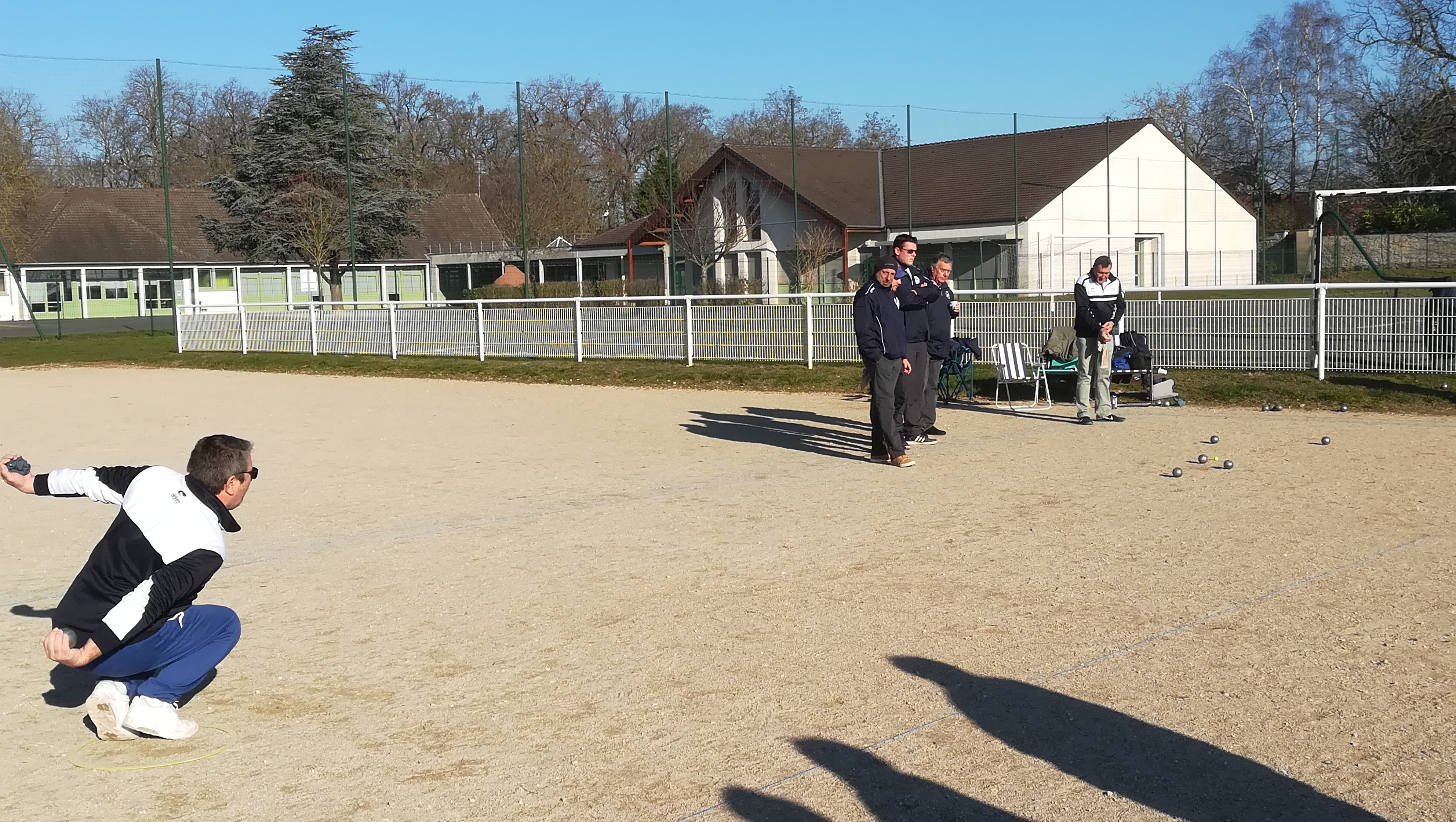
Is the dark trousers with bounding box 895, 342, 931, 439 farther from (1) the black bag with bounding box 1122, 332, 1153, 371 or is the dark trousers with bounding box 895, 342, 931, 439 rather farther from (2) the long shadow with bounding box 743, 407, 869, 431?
(1) the black bag with bounding box 1122, 332, 1153, 371

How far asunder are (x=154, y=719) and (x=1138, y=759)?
3.64m

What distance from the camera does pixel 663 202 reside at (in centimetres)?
5159

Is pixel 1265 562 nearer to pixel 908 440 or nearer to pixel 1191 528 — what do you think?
pixel 1191 528

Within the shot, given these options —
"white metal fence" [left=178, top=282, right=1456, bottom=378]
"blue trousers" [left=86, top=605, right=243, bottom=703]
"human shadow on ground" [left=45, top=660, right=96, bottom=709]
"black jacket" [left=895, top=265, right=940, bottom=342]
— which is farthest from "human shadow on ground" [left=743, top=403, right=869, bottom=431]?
"blue trousers" [left=86, top=605, right=243, bottom=703]

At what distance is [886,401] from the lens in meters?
11.7

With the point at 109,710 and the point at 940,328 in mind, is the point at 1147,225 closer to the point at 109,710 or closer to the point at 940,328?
the point at 940,328

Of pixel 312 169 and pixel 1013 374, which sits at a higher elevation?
pixel 312 169

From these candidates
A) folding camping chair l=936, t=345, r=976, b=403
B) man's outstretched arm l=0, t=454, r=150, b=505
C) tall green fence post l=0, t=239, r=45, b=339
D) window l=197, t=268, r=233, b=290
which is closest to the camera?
man's outstretched arm l=0, t=454, r=150, b=505

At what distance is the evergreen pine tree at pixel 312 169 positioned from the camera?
5156 centimetres

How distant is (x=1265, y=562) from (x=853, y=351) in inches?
536

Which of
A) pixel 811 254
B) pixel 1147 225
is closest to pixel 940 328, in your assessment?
pixel 811 254

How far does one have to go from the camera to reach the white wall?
1708 inches

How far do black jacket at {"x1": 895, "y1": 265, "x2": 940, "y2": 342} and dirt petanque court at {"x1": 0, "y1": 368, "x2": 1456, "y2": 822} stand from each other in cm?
120

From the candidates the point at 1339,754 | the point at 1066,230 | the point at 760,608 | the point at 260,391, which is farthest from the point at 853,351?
the point at 1066,230
